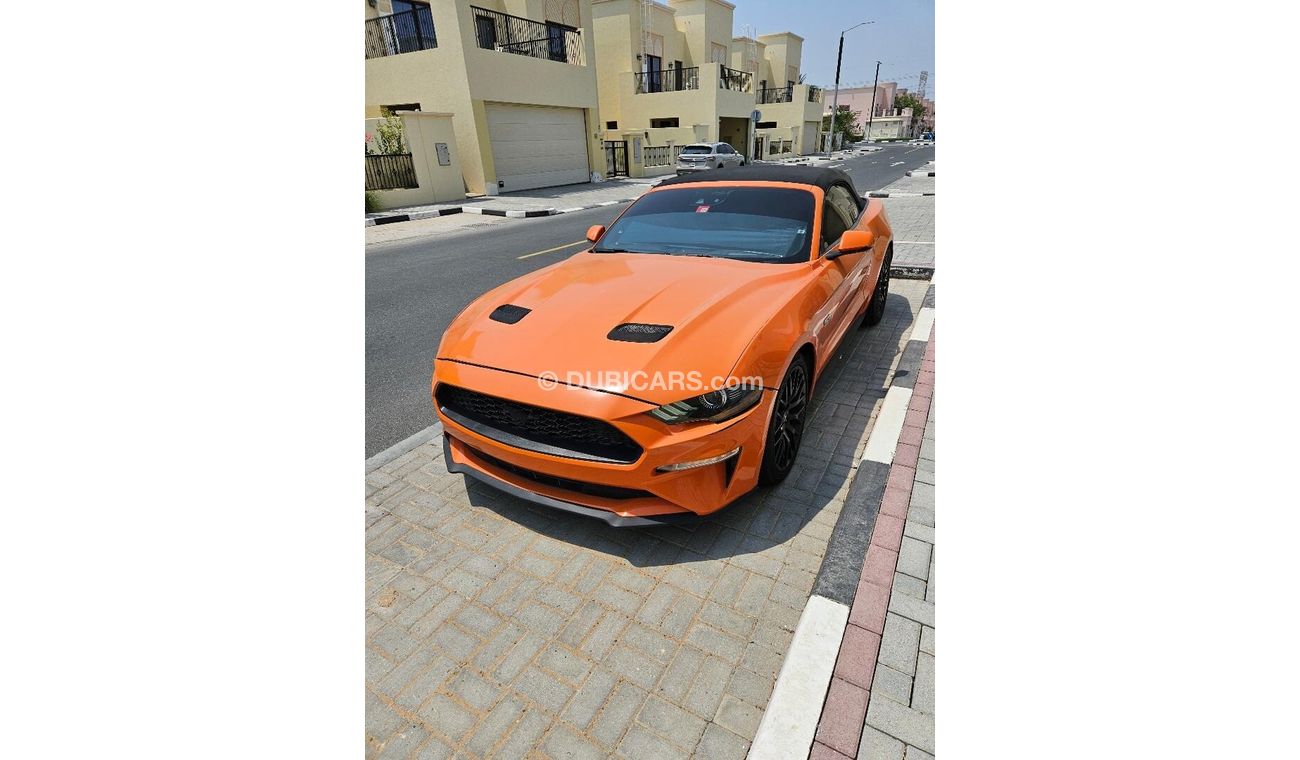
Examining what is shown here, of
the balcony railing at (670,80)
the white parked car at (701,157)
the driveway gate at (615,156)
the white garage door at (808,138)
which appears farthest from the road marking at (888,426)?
the white garage door at (808,138)

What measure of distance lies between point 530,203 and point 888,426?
50.4 ft

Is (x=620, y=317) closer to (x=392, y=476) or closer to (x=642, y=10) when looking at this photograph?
(x=392, y=476)

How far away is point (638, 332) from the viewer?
2477mm

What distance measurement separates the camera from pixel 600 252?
12.5 ft

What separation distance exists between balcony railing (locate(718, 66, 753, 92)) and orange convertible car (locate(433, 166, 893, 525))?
32.0 metres

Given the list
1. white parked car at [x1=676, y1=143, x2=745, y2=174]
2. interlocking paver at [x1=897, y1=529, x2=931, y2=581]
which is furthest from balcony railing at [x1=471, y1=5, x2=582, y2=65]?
interlocking paver at [x1=897, y1=529, x2=931, y2=581]

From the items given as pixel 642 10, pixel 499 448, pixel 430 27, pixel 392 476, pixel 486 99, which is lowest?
pixel 392 476

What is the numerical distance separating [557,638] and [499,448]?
2.75 ft

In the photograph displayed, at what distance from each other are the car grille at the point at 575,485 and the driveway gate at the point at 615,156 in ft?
80.7

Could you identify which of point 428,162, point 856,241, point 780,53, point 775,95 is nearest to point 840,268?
point 856,241

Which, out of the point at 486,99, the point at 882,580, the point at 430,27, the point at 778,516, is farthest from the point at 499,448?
the point at 430,27

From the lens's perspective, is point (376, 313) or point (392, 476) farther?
point (376, 313)

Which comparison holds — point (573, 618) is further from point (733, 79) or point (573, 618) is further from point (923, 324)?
point (733, 79)

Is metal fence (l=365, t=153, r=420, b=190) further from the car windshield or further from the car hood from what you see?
the car hood
